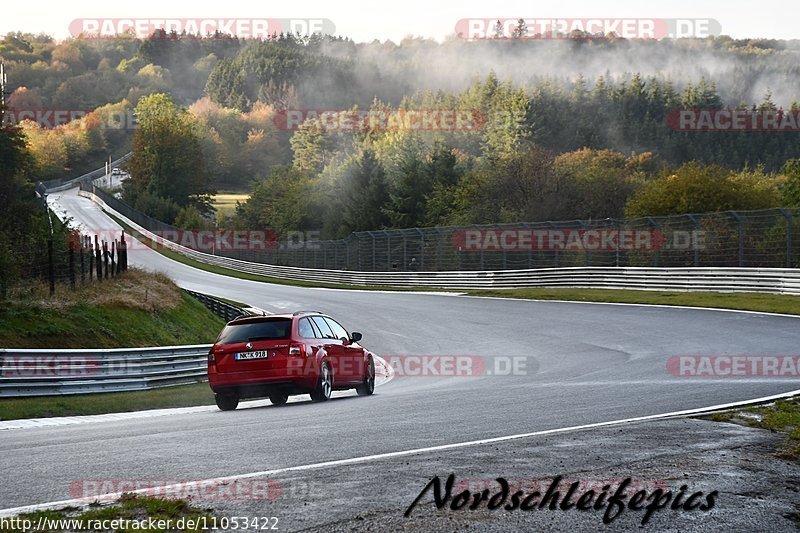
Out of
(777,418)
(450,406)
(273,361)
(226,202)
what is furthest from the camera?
(226,202)

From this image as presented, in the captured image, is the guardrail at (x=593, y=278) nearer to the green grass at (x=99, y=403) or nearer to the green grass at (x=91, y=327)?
the green grass at (x=91, y=327)

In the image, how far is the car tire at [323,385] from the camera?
15.2 meters

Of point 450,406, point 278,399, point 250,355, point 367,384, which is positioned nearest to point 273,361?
point 250,355

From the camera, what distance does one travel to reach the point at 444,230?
158 feet

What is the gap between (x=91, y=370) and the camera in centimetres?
1734

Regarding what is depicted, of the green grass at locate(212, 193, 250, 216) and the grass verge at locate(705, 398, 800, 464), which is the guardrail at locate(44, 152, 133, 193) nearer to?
the green grass at locate(212, 193, 250, 216)

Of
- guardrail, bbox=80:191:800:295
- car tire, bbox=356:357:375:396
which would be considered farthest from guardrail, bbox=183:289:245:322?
car tire, bbox=356:357:375:396

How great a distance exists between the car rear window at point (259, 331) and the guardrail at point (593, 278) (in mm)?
20402

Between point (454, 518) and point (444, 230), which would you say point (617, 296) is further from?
point (454, 518)

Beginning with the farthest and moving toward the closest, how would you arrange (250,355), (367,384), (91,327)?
(91,327), (367,384), (250,355)

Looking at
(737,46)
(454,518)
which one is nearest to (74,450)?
(454,518)

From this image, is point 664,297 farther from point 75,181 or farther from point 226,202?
point 75,181

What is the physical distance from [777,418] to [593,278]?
A: 30.5m

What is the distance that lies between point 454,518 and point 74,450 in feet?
16.1
